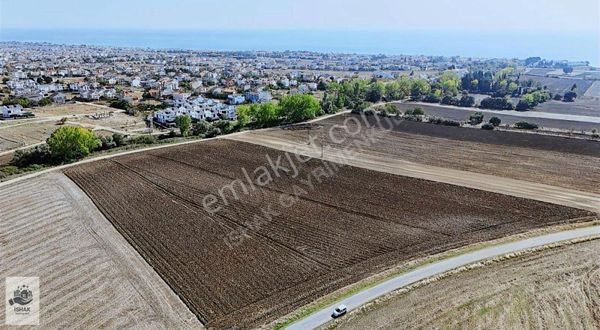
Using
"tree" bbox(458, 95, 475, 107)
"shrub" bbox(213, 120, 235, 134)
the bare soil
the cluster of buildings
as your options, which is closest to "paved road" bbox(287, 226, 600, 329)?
the bare soil

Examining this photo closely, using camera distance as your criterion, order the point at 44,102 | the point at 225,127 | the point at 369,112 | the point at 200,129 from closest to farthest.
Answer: the point at 200,129, the point at 225,127, the point at 369,112, the point at 44,102

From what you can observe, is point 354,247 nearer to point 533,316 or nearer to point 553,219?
point 533,316

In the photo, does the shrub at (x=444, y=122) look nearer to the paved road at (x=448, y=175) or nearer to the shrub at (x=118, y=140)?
the paved road at (x=448, y=175)

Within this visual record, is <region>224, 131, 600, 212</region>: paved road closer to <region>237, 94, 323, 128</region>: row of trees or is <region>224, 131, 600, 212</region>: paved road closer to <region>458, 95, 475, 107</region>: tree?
<region>237, 94, 323, 128</region>: row of trees

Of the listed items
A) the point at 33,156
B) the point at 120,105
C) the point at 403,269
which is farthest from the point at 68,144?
the point at 403,269

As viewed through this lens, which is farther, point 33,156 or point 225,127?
point 225,127

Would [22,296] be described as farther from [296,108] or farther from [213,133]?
[296,108]

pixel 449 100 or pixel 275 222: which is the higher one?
pixel 449 100
